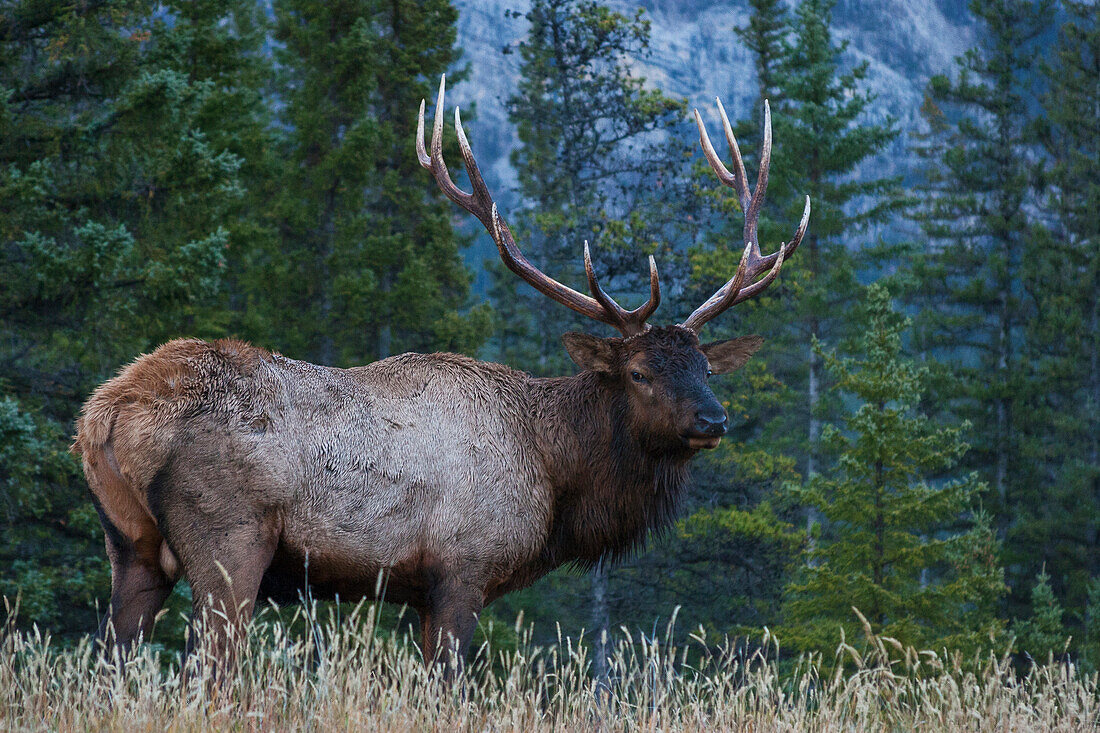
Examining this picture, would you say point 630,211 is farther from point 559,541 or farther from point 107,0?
point 559,541

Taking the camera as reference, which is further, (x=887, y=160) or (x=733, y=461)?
(x=887, y=160)

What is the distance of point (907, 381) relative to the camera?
1548 centimetres

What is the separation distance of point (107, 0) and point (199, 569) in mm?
9444

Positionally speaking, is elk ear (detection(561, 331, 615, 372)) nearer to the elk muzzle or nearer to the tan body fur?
the tan body fur

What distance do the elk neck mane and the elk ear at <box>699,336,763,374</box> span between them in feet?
2.25

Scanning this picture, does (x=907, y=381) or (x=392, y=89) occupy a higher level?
(x=392, y=89)

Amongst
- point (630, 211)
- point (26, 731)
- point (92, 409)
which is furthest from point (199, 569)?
point (630, 211)

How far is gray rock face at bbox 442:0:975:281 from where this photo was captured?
11206 cm

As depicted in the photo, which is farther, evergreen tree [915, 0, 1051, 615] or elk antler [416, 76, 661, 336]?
evergreen tree [915, 0, 1051, 615]

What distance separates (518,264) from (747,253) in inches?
55.1

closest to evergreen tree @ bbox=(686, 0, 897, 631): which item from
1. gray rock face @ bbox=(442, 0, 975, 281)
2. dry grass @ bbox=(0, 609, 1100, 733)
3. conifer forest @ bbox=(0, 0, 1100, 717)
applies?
conifer forest @ bbox=(0, 0, 1100, 717)

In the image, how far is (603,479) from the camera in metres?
6.25

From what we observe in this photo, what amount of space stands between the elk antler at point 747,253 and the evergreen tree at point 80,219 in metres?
7.26

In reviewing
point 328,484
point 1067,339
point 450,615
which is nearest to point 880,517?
point 450,615
